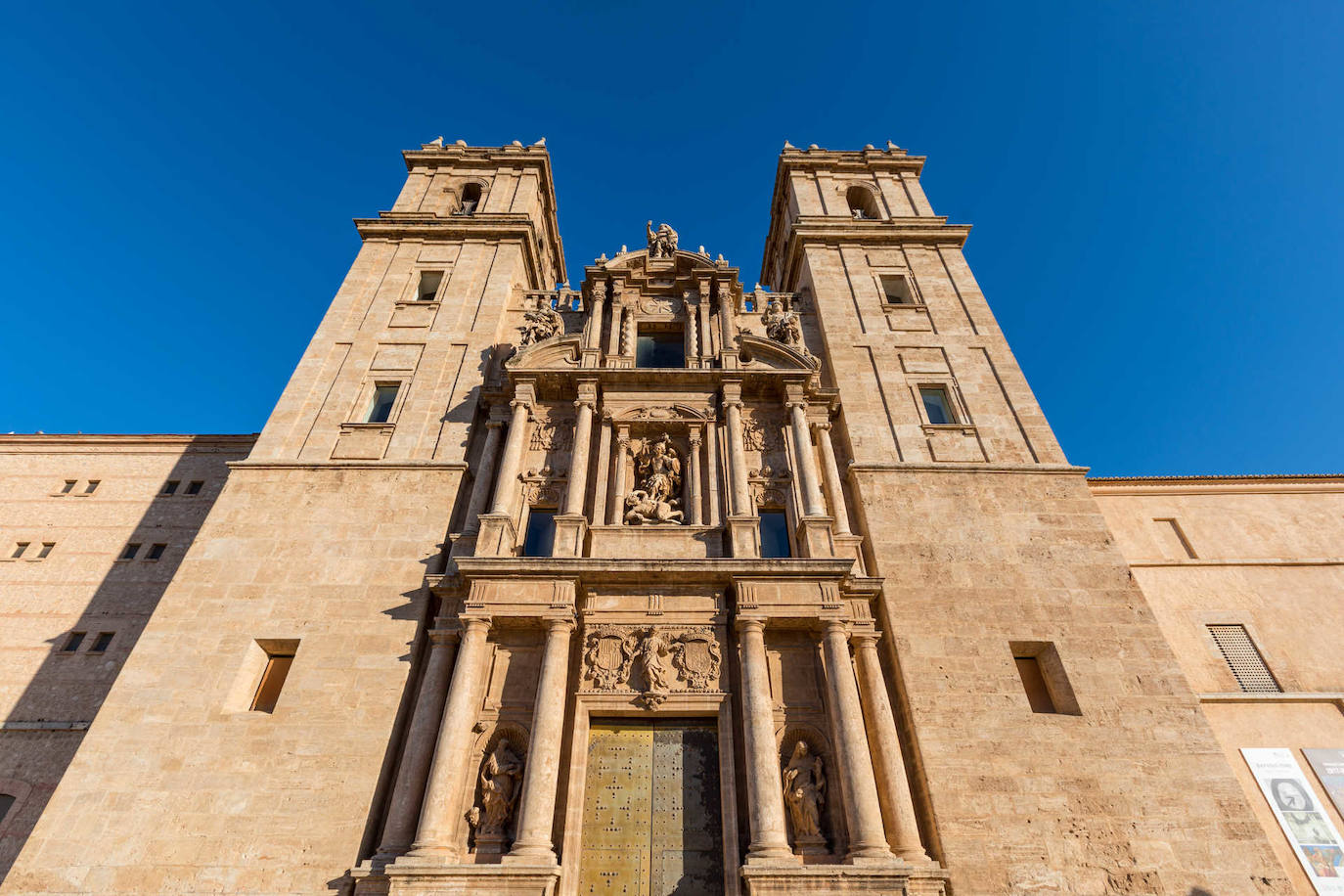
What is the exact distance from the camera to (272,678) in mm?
14391

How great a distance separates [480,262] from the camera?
2319cm

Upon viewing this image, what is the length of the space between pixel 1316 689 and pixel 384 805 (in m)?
19.7

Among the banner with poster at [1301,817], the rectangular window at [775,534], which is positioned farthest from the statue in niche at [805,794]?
the banner with poster at [1301,817]

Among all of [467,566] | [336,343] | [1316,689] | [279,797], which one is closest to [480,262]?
[336,343]

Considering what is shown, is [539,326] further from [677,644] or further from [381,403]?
[677,644]

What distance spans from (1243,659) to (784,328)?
44.3 feet

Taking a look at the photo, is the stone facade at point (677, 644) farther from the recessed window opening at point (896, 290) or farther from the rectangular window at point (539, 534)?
the recessed window opening at point (896, 290)

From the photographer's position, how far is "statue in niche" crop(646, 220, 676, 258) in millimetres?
23062

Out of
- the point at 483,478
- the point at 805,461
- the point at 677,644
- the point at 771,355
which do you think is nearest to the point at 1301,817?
the point at 805,461

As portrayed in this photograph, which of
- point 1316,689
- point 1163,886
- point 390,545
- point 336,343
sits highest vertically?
point 336,343

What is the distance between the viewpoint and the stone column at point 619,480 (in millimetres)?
16273

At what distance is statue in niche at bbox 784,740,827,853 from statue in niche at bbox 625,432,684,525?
5560 millimetres

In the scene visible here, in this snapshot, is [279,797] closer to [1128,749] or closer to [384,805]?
[384,805]

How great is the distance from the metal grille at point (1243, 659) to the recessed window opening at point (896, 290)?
11.8 metres
